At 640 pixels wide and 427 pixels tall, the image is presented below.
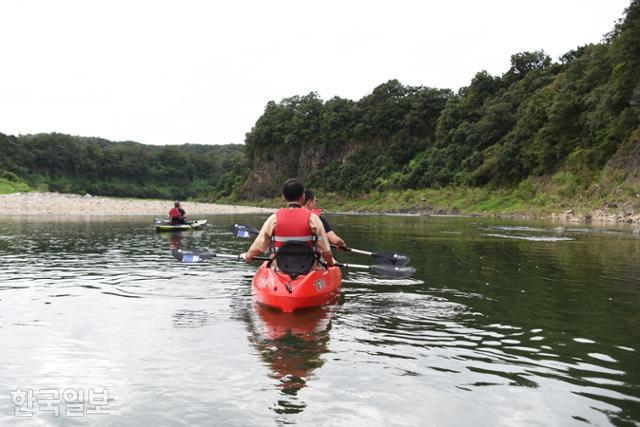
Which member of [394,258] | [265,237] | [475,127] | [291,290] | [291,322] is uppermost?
[475,127]

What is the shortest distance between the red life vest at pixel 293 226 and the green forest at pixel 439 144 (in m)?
39.5

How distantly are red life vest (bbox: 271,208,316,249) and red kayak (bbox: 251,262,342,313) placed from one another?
61 cm

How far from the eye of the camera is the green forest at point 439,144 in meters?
48.1

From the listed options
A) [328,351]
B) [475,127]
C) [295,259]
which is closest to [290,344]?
[328,351]

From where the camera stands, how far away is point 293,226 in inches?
380

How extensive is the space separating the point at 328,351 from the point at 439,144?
76746 millimetres

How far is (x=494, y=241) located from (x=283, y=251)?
1627cm

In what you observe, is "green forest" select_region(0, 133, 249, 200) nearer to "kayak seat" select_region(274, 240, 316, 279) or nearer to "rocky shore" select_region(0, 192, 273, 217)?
"rocky shore" select_region(0, 192, 273, 217)

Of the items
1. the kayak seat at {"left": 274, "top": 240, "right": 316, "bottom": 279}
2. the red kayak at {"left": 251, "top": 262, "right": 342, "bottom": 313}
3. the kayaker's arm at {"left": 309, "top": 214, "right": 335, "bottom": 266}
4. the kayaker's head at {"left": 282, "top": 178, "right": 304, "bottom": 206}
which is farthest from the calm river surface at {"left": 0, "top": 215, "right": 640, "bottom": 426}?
the kayaker's head at {"left": 282, "top": 178, "right": 304, "bottom": 206}

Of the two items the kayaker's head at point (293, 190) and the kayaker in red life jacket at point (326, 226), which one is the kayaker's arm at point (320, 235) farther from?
the kayaker in red life jacket at point (326, 226)

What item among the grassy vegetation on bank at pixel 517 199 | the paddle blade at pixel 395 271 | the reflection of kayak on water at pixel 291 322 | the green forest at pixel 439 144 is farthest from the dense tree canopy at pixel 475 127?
the reflection of kayak on water at pixel 291 322

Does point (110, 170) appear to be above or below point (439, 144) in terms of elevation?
below

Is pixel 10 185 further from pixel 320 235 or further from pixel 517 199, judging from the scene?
pixel 320 235

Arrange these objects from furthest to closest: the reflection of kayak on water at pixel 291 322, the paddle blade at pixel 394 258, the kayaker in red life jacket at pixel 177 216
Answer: the kayaker in red life jacket at pixel 177 216 → the paddle blade at pixel 394 258 → the reflection of kayak on water at pixel 291 322
